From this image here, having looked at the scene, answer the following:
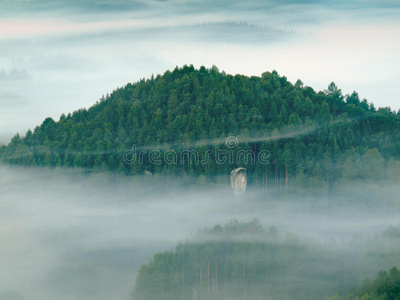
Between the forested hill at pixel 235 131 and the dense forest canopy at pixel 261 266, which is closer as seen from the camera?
the dense forest canopy at pixel 261 266

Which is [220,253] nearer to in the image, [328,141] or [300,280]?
[300,280]

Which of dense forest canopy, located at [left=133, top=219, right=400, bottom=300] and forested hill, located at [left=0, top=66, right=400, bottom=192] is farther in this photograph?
forested hill, located at [left=0, top=66, right=400, bottom=192]

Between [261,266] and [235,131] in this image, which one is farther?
[235,131]

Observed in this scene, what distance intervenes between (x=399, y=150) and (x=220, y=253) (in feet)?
214

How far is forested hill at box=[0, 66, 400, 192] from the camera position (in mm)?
165750

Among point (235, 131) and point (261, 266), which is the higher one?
point (235, 131)

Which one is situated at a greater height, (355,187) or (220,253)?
(355,187)

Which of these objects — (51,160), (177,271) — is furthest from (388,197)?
(51,160)

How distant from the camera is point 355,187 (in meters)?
165

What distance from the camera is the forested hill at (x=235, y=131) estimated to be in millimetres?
165750

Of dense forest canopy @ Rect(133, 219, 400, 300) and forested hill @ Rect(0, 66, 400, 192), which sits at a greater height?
forested hill @ Rect(0, 66, 400, 192)

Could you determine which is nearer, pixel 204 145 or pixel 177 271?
pixel 177 271

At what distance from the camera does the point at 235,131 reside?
171750 millimetres

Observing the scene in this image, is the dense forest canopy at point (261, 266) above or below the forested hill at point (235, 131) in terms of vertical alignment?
below
